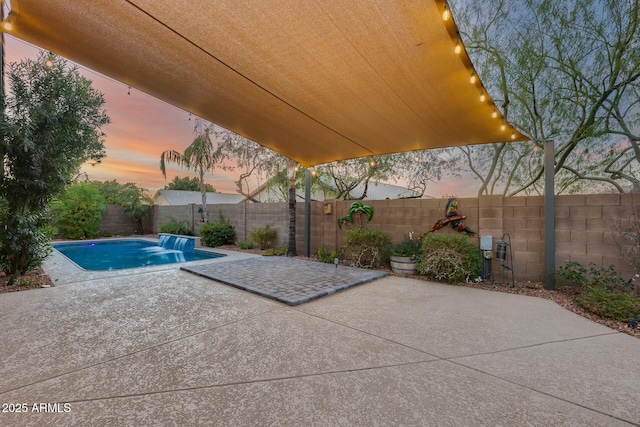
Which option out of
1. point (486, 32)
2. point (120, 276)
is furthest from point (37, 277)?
point (486, 32)

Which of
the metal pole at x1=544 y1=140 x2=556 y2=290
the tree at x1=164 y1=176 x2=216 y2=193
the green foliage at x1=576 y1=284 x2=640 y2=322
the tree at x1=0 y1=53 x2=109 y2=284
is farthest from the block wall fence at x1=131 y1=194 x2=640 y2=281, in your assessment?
the tree at x1=164 y1=176 x2=216 y2=193

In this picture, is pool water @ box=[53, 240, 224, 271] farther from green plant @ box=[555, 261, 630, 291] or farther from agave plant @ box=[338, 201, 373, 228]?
green plant @ box=[555, 261, 630, 291]

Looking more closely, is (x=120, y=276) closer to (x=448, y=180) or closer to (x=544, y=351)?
(x=544, y=351)

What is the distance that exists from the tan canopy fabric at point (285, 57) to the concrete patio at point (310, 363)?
120 inches

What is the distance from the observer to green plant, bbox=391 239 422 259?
614 cm

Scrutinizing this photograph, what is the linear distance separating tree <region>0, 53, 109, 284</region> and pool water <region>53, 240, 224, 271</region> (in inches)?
114

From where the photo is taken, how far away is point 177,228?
13117mm

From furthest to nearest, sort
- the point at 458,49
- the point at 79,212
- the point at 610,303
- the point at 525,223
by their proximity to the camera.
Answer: the point at 79,212 → the point at 525,223 → the point at 610,303 → the point at 458,49

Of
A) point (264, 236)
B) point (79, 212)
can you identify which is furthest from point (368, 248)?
point (79, 212)

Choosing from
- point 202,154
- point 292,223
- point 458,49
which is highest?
point 202,154

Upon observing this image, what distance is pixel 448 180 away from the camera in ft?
32.4

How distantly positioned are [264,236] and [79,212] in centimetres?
989

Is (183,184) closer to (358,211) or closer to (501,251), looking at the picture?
(358,211)

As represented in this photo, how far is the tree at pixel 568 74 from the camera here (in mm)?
5539
